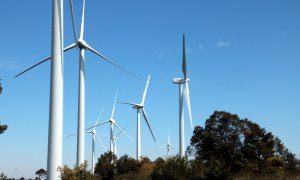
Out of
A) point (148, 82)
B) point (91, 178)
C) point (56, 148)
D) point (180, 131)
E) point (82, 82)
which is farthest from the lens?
point (148, 82)

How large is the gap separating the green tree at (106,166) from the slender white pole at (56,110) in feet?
167

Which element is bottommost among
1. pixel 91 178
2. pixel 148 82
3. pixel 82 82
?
pixel 91 178

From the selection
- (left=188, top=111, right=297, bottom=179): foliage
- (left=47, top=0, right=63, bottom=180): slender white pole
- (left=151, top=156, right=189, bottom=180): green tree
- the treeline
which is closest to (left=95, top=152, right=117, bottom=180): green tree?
the treeline

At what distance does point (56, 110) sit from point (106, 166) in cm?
5502

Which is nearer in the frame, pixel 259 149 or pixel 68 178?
pixel 68 178

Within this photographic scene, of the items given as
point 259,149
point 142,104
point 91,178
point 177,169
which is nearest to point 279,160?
point 259,149

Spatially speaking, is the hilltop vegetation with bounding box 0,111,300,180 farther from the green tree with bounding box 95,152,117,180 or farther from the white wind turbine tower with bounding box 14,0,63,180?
the white wind turbine tower with bounding box 14,0,63,180

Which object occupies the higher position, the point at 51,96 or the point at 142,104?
the point at 142,104

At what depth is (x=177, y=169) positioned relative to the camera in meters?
53.8

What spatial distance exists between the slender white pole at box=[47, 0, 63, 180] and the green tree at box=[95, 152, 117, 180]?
50.9 metres

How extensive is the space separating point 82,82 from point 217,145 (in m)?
46.5

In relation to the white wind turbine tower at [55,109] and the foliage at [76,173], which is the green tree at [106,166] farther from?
the white wind turbine tower at [55,109]

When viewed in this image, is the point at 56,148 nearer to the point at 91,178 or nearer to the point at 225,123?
the point at 91,178

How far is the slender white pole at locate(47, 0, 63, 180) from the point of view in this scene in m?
35.3
